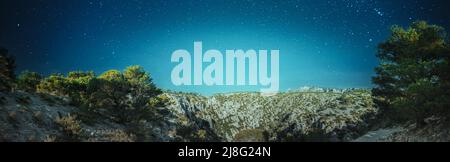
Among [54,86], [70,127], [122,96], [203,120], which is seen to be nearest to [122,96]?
[122,96]

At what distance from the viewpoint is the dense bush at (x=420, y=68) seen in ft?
65.7

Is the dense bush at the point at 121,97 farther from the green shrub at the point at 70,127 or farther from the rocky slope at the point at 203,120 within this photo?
the green shrub at the point at 70,127

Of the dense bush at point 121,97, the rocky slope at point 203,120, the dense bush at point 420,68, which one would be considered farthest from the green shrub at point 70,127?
the dense bush at point 420,68

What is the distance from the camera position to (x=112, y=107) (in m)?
35.2

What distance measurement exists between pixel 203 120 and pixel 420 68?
12538 cm

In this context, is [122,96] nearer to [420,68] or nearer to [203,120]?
[420,68]

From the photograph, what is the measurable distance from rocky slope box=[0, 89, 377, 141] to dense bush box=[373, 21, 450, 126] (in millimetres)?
14161

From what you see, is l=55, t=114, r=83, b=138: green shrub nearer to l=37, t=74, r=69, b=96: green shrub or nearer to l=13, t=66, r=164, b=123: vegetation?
l=13, t=66, r=164, b=123: vegetation

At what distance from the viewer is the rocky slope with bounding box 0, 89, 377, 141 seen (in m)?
22.8

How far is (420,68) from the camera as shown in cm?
2262

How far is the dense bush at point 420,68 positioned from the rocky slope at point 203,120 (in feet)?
46.5
